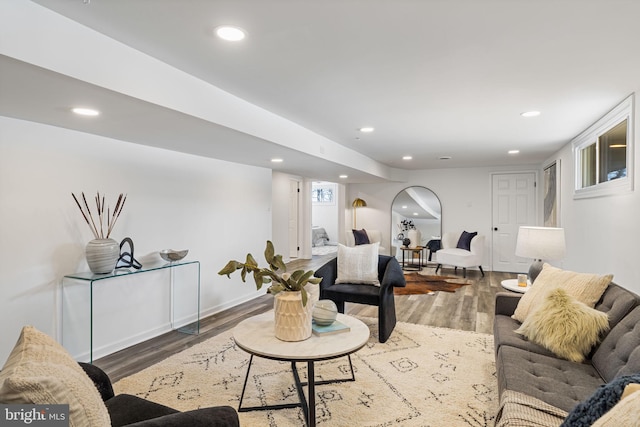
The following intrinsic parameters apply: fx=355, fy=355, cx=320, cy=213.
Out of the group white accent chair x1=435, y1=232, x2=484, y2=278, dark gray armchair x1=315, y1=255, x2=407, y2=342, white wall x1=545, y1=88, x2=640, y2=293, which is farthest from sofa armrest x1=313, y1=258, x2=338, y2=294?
white accent chair x1=435, y1=232, x2=484, y2=278

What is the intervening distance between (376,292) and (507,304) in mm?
1153

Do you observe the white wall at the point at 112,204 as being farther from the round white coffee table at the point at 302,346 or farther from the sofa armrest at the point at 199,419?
the sofa armrest at the point at 199,419

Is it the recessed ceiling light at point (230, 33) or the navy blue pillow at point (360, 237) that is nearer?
the recessed ceiling light at point (230, 33)

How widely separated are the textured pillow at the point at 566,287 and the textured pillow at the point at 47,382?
8.59 ft

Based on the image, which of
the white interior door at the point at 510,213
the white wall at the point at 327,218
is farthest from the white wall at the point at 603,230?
the white wall at the point at 327,218

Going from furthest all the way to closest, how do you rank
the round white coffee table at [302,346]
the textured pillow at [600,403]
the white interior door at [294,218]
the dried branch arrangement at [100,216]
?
the white interior door at [294,218], the dried branch arrangement at [100,216], the round white coffee table at [302,346], the textured pillow at [600,403]

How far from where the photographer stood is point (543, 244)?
10.7 feet

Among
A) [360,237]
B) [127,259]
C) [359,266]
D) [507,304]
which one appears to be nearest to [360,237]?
[360,237]

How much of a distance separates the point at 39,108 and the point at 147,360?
214 centimetres

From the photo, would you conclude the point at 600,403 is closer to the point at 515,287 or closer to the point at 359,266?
the point at 515,287

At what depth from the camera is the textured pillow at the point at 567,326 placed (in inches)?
78.7

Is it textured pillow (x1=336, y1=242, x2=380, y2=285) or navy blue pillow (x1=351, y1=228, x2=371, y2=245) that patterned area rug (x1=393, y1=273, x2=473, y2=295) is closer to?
navy blue pillow (x1=351, y1=228, x2=371, y2=245)

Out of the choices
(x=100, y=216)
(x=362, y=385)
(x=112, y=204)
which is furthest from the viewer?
(x=112, y=204)

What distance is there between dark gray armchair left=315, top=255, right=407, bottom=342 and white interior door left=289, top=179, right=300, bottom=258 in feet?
16.5
